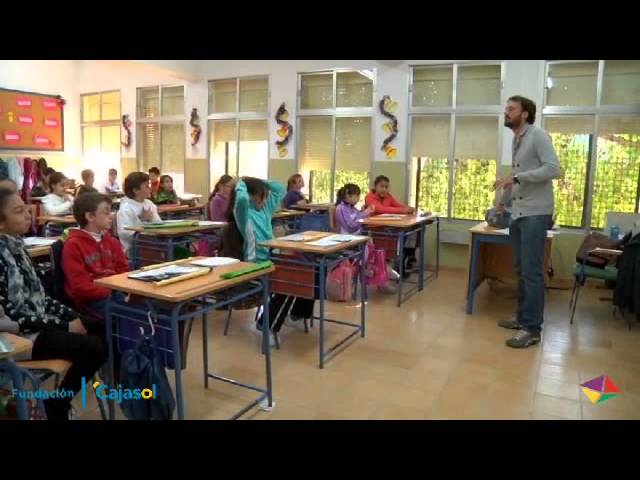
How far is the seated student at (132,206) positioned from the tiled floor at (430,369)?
98cm

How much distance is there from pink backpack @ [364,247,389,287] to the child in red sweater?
7.79 ft

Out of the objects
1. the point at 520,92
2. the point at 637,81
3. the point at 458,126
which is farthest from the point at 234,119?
the point at 637,81

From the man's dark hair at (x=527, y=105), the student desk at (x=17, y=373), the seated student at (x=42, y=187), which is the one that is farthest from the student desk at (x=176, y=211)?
the student desk at (x=17, y=373)

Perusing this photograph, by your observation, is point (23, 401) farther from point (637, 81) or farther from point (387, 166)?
point (637, 81)

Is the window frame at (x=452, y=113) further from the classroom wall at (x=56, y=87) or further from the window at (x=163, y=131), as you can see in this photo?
the classroom wall at (x=56, y=87)

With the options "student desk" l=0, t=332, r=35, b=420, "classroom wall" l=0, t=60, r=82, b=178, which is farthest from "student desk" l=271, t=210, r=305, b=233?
"classroom wall" l=0, t=60, r=82, b=178

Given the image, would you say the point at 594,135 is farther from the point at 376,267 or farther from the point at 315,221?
the point at 315,221

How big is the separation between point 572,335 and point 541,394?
1241 millimetres

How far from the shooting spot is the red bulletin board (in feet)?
27.5

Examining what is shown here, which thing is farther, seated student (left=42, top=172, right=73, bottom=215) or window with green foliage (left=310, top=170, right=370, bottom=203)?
window with green foliage (left=310, top=170, right=370, bottom=203)

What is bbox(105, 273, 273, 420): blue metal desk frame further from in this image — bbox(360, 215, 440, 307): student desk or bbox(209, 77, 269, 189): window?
bbox(209, 77, 269, 189): window

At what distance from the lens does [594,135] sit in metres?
5.54

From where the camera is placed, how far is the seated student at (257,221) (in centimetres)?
324

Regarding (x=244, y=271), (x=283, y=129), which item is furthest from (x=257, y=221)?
(x=283, y=129)
